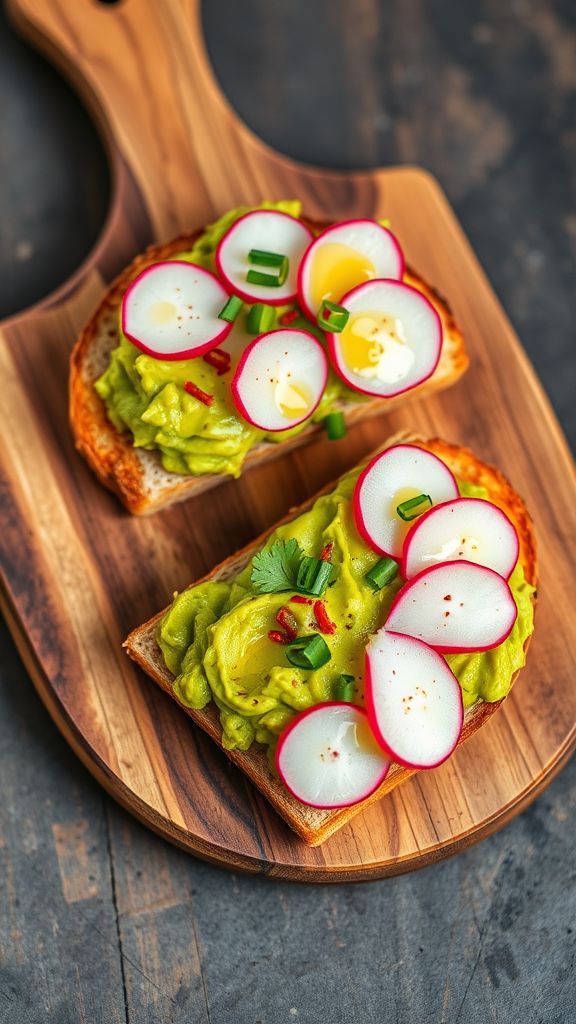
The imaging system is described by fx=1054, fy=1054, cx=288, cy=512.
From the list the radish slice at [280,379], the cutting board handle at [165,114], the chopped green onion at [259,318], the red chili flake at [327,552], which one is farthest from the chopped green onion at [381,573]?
the cutting board handle at [165,114]

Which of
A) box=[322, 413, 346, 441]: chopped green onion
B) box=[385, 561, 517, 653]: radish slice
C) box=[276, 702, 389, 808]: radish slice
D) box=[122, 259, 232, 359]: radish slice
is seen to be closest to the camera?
box=[276, 702, 389, 808]: radish slice

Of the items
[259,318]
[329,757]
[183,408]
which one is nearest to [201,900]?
[329,757]

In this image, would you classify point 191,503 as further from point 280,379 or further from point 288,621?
point 288,621

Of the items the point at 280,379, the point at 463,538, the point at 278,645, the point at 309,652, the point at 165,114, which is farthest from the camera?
the point at 165,114

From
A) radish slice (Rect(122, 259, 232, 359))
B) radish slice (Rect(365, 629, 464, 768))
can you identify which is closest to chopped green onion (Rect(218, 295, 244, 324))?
radish slice (Rect(122, 259, 232, 359))

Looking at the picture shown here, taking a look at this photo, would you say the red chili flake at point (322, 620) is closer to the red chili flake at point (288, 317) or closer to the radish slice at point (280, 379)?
the radish slice at point (280, 379)

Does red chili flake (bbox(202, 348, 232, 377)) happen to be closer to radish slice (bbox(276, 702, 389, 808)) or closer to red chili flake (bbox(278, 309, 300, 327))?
red chili flake (bbox(278, 309, 300, 327))

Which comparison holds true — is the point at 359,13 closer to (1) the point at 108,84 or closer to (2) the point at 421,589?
(1) the point at 108,84

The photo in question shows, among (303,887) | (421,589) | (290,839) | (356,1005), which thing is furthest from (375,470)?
(356,1005)
